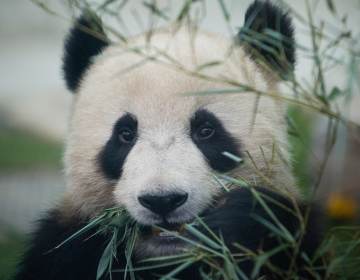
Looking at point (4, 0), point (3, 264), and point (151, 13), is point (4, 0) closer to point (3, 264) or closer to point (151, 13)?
point (3, 264)

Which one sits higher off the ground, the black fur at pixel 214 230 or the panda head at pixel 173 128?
the panda head at pixel 173 128

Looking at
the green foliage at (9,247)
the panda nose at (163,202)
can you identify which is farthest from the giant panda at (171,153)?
the green foliage at (9,247)

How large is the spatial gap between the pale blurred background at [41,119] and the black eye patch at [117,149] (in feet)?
1.66

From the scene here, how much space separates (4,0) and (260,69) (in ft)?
46.3

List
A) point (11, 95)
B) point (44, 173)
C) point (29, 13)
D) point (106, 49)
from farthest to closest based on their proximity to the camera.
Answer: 1. point (29, 13)
2. point (11, 95)
3. point (44, 173)
4. point (106, 49)

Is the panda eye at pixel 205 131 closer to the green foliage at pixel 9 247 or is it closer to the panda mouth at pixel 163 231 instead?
the panda mouth at pixel 163 231

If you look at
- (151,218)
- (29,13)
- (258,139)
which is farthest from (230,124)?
(29,13)

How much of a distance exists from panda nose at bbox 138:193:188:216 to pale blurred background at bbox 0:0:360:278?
0.75m

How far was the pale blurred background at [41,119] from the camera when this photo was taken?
5.58m

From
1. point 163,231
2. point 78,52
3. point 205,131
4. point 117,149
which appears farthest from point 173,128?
point 78,52

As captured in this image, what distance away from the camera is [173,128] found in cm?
306

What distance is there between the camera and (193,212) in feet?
9.19

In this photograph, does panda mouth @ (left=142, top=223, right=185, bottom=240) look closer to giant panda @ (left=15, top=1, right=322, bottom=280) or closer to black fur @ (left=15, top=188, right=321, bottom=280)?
giant panda @ (left=15, top=1, right=322, bottom=280)

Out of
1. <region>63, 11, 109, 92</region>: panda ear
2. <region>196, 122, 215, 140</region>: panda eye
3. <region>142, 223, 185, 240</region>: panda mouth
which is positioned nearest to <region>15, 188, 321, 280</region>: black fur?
<region>142, 223, 185, 240</region>: panda mouth
